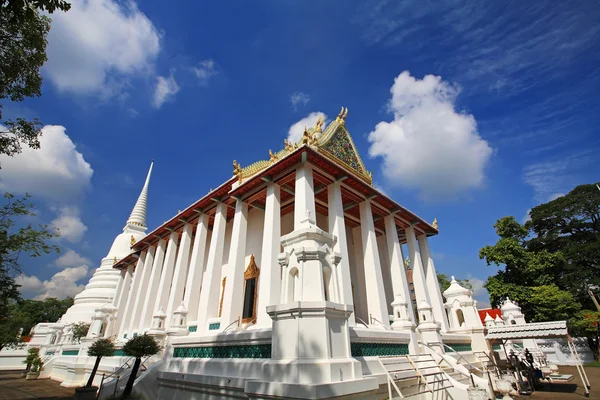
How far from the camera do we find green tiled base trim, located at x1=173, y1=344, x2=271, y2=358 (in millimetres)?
6500

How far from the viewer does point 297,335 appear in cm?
508

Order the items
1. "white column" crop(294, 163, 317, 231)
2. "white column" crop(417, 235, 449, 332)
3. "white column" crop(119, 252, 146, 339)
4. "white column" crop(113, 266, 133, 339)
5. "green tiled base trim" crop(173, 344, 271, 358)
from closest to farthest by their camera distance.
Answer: "green tiled base trim" crop(173, 344, 271, 358), "white column" crop(294, 163, 317, 231), "white column" crop(417, 235, 449, 332), "white column" crop(119, 252, 146, 339), "white column" crop(113, 266, 133, 339)

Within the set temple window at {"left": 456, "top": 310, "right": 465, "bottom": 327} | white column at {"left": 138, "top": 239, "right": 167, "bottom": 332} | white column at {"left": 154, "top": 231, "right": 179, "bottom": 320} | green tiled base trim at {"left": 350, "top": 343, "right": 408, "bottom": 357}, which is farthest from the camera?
white column at {"left": 138, "top": 239, "right": 167, "bottom": 332}

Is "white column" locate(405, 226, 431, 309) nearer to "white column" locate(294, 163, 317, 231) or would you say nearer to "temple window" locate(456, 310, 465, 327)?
"temple window" locate(456, 310, 465, 327)

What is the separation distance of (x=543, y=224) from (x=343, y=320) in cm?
3083

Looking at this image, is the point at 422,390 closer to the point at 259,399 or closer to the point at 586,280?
the point at 259,399

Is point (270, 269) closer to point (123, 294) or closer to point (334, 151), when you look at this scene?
point (334, 151)

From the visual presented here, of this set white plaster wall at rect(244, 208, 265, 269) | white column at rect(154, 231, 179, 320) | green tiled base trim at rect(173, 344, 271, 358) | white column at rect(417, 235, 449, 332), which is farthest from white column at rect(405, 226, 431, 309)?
white column at rect(154, 231, 179, 320)

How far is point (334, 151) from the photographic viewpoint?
1434cm

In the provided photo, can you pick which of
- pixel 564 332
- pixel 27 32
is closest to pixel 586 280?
pixel 564 332

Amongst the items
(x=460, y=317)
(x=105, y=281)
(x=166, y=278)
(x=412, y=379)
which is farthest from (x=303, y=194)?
(x=105, y=281)

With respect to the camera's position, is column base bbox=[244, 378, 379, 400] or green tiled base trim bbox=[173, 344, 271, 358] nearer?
column base bbox=[244, 378, 379, 400]

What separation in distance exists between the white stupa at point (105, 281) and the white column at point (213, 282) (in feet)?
39.1

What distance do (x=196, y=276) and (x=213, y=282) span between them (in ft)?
5.36
